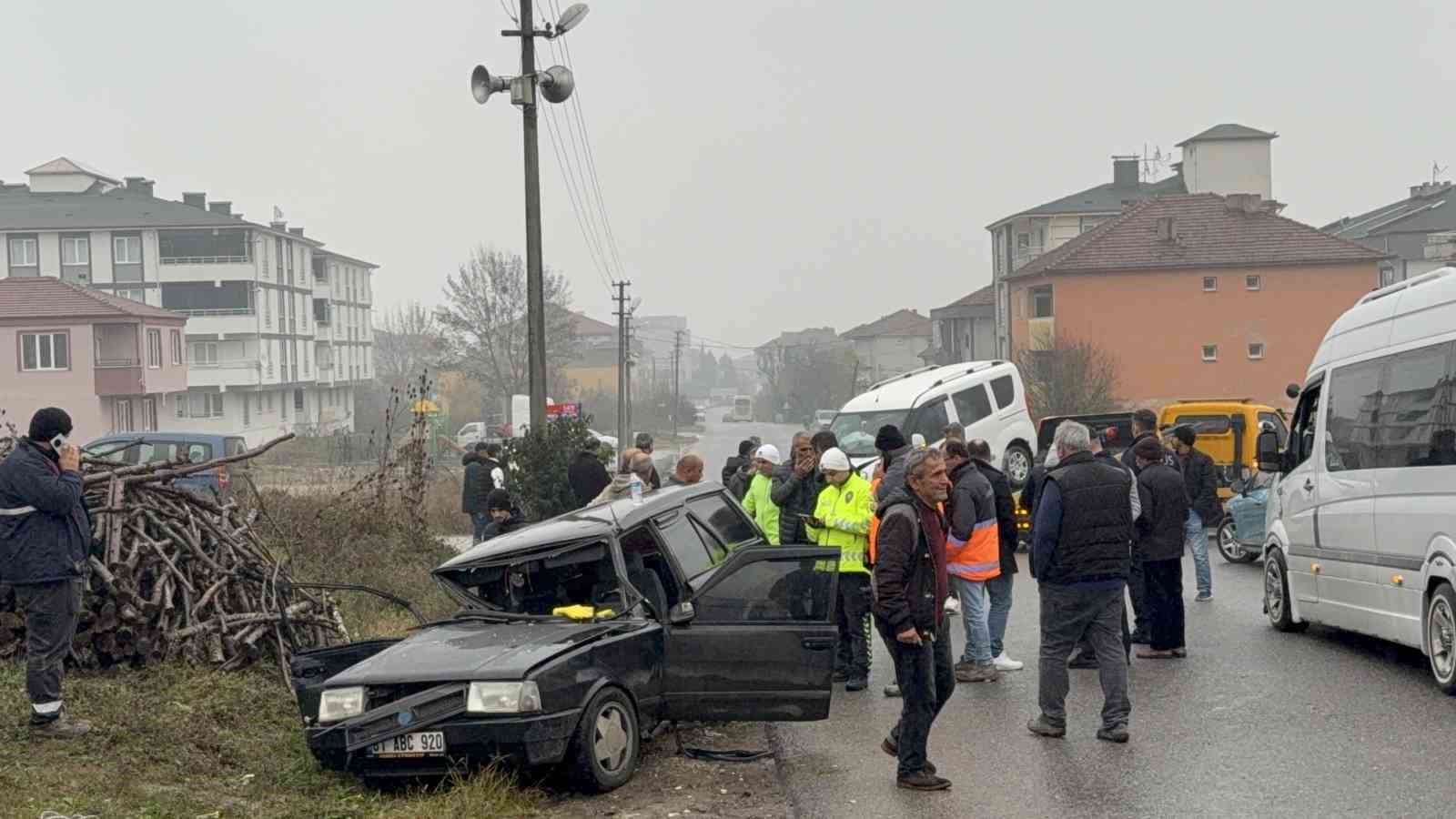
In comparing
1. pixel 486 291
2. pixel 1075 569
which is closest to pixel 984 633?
pixel 1075 569

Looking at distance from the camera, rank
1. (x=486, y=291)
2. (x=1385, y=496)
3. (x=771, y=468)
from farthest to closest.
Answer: (x=486, y=291), (x=771, y=468), (x=1385, y=496)

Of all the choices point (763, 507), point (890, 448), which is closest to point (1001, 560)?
point (890, 448)

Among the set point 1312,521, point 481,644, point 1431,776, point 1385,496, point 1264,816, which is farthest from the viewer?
point 1312,521

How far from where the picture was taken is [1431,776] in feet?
25.8

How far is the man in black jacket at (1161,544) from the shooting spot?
39.2ft

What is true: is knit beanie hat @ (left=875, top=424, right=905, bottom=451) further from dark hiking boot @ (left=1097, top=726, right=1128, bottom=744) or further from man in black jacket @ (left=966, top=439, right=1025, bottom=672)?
dark hiking boot @ (left=1097, top=726, right=1128, bottom=744)

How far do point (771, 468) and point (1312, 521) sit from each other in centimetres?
453

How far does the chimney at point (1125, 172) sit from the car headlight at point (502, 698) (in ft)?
276

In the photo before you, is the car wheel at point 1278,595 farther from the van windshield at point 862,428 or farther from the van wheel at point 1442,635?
the van windshield at point 862,428

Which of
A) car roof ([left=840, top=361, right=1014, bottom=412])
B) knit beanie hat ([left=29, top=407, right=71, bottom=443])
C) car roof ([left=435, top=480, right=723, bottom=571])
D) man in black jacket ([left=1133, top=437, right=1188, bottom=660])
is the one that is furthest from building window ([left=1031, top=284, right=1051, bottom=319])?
knit beanie hat ([left=29, top=407, right=71, bottom=443])

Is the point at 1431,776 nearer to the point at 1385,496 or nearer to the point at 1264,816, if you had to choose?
the point at 1264,816

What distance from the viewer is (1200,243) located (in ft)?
220

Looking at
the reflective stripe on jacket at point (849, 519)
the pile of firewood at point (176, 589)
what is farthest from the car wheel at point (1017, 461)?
the pile of firewood at point (176, 589)

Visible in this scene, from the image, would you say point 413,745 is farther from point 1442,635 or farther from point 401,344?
point 401,344
